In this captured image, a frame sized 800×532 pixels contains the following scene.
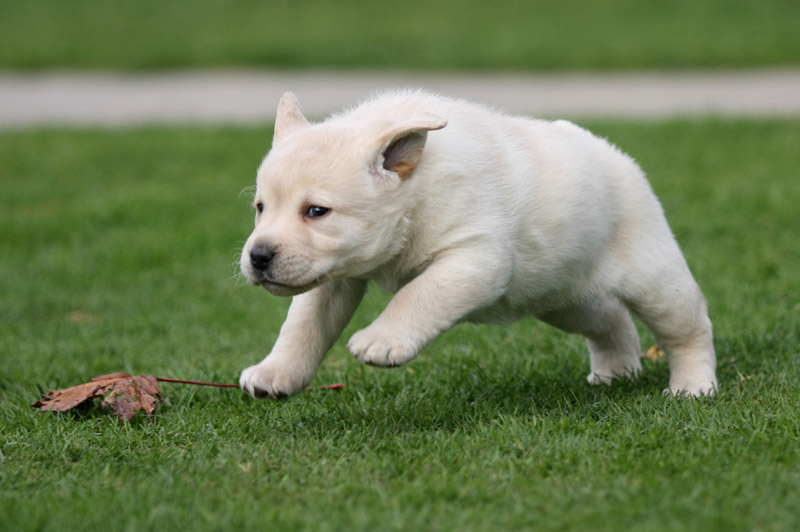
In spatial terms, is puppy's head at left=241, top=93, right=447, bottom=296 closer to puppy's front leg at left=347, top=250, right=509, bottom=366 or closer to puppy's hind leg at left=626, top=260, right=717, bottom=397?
puppy's front leg at left=347, top=250, right=509, bottom=366

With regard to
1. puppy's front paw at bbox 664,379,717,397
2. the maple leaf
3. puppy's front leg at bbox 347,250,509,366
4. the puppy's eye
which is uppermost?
the puppy's eye

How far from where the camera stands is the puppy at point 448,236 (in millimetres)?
3965

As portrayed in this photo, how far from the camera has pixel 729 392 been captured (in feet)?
15.6

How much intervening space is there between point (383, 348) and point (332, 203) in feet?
1.79

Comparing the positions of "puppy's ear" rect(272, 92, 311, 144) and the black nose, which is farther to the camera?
"puppy's ear" rect(272, 92, 311, 144)

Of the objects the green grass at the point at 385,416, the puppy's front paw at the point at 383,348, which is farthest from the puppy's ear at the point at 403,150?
the green grass at the point at 385,416

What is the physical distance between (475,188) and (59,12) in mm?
22401

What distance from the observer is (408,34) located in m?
20.2

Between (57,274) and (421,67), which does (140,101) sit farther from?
(57,274)

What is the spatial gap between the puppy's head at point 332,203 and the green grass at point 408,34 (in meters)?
13.4

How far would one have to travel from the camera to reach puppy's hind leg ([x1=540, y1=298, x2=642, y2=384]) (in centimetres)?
512

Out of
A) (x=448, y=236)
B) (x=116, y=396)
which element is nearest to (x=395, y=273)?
(x=448, y=236)

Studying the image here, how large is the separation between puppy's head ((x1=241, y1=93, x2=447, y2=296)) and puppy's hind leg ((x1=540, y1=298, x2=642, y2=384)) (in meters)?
1.30

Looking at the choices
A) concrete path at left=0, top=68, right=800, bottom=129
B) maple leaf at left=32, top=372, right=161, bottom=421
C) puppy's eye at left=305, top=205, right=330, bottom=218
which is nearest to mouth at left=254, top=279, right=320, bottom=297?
puppy's eye at left=305, top=205, right=330, bottom=218
